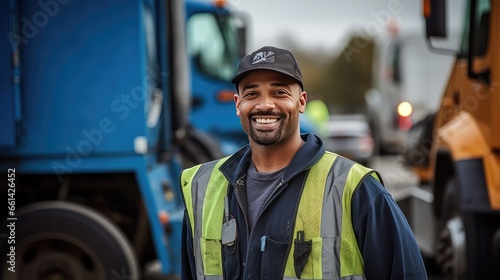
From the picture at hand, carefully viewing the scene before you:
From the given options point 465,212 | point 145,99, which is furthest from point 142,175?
point 465,212

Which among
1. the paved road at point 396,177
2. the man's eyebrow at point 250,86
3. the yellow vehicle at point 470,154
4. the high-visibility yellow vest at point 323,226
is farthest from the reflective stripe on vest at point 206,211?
the paved road at point 396,177

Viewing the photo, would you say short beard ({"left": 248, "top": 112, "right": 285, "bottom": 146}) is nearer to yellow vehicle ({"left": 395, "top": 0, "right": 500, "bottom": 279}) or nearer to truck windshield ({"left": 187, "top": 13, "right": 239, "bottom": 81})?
yellow vehicle ({"left": 395, "top": 0, "right": 500, "bottom": 279})

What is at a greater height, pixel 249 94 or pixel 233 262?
pixel 249 94

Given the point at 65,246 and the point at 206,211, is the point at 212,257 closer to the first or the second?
the point at 206,211

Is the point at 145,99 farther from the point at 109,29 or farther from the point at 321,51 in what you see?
the point at 321,51

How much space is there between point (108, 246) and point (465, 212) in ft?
7.74

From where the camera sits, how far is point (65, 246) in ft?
18.0

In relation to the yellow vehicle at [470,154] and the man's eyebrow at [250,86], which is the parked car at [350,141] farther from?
the man's eyebrow at [250,86]

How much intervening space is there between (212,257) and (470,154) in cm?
314

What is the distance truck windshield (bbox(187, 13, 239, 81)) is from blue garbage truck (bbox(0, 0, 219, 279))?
3806mm

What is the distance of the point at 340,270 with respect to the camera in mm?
2488

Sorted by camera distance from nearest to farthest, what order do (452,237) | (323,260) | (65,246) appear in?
(323,260) → (65,246) → (452,237)

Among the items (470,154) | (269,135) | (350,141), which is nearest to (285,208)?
→ (269,135)

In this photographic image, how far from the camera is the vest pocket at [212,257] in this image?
8.64ft
